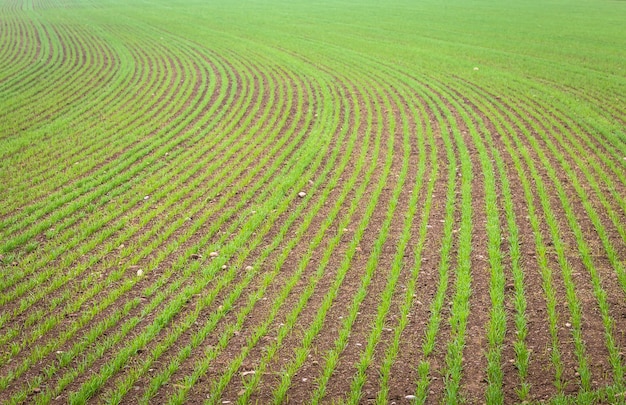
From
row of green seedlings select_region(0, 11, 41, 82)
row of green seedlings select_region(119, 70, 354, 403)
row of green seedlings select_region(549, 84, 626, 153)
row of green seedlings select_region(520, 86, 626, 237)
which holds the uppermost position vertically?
row of green seedlings select_region(549, 84, 626, 153)

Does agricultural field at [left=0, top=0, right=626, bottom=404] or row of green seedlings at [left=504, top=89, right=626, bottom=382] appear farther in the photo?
row of green seedlings at [left=504, top=89, right=626, bottom=382]

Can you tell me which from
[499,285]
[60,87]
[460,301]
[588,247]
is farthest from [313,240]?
[60,87]

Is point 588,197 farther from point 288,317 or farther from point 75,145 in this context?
point 75,145

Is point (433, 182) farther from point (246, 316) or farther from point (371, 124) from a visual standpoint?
point (246, 316)

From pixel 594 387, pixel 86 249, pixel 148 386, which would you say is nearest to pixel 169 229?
pixel 86 249

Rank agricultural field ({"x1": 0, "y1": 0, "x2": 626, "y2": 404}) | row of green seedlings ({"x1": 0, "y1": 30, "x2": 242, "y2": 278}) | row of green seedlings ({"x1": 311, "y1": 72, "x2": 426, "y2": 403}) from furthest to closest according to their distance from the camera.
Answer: row of green seedlings ({"x1": 0, "y1": 30, "x2": 242, "y2": 278})
agricultural field ({"x1": 0, "y1": 0, "x2": 626, "y2": 404})
row of green seedlings ({"x1": 311, "y1": 72, "x2": 426, "y2": 403})

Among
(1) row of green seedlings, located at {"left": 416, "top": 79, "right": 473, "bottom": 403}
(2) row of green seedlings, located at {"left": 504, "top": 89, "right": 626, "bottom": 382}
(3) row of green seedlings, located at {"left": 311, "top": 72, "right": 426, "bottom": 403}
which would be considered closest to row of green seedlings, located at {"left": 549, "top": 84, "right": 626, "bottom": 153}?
(2) row of green seedlings, located at {"left": 504, "top": 89, "right": 626, "bottom": 382}

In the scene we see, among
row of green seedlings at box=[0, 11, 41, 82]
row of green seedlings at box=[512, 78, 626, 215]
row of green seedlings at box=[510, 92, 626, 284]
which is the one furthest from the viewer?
row of green seedlings at box=[0, 11, 41, 82]

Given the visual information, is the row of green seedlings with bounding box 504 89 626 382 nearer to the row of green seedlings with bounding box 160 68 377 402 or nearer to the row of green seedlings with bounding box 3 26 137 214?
the row of green seedlings with bounding box 160 68 377 402
